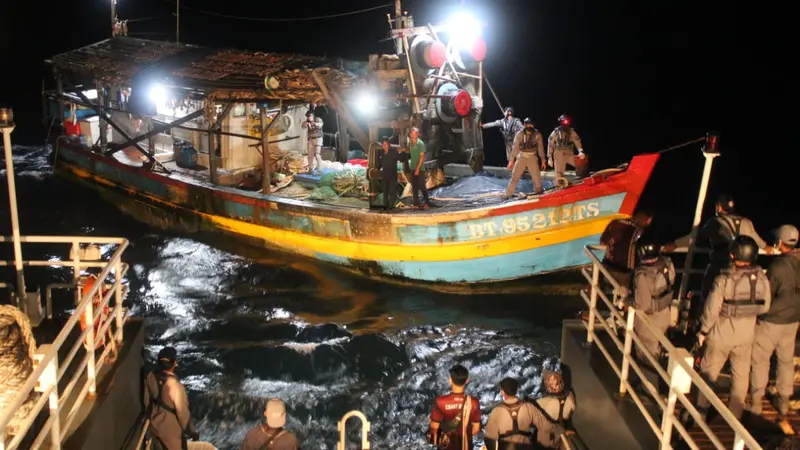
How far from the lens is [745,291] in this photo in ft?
19.9

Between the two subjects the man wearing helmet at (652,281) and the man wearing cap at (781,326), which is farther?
the man wearing helmet at (652,281)

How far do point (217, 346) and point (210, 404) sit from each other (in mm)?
2050

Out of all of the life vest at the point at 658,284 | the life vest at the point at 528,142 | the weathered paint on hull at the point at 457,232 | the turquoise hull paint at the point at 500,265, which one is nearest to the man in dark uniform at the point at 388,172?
the weathered paint on hull at the point at 457,232

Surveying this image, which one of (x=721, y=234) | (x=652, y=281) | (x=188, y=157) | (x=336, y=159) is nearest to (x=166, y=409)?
(x=652, y=281)

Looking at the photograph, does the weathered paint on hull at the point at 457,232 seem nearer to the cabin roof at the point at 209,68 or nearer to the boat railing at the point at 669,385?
the cabin roof at the point at 209,68

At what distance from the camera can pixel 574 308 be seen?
14039mm

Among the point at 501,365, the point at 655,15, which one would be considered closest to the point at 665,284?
the point at 501,365

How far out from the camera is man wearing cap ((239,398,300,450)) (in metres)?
6.21

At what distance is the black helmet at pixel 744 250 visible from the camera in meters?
5.98

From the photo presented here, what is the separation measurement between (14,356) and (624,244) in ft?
19.4

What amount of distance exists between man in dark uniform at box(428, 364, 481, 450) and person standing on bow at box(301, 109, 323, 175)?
1112 cm

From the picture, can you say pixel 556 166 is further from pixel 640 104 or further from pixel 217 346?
pixel 640 104

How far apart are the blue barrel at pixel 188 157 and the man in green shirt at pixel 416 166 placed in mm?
6963

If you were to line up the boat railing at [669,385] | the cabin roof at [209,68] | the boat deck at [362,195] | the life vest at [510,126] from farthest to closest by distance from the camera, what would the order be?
the life vest at [510,126]
the cabin roof at [209,68]
the boat deck at [362,195]
the boat railing at [669,385]
